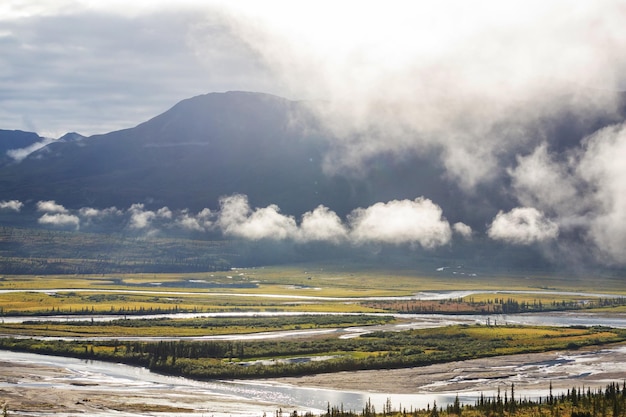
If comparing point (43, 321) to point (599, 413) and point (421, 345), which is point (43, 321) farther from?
point (599, 413)

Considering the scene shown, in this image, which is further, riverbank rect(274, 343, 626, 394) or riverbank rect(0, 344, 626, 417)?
riverbank rect(274, 343, 626, 394)

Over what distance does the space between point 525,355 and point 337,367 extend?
31674mm

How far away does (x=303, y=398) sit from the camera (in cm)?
9162

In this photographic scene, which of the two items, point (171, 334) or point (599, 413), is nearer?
point (599, 413)

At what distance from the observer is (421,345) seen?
429 feet

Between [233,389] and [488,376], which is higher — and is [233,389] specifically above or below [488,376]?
below

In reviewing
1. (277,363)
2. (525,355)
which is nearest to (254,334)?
(277,363)

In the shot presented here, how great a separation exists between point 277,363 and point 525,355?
1517 inches

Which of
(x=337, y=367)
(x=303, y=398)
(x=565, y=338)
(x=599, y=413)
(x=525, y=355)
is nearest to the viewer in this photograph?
(x=599, y=413)

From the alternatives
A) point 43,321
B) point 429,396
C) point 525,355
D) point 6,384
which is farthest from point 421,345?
point 43,321

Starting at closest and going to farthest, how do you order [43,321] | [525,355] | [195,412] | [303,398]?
[195,412]
[303,398]
[525,355]
[43,321]

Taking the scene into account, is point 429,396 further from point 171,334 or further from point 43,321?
point 43,321

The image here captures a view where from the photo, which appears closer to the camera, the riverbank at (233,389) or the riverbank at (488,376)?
the riverbank at (233,389)

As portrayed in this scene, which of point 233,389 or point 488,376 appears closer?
point 233,389
